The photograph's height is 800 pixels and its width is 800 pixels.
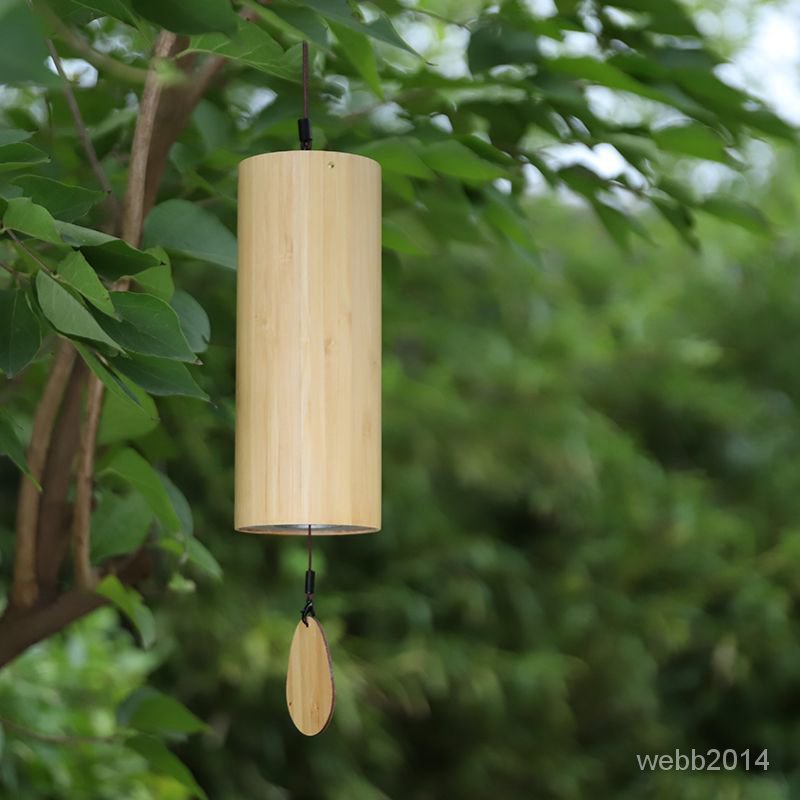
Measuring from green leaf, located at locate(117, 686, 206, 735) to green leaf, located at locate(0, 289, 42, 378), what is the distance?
0.40 m

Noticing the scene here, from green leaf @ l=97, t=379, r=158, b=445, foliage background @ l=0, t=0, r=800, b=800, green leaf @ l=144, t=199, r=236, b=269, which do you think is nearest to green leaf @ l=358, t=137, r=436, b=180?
green leaf @ l=144, t=199, r=236, b=269

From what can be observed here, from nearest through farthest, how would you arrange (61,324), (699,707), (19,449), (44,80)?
(44,80) → (61,324) → (19,449) → (699,707)

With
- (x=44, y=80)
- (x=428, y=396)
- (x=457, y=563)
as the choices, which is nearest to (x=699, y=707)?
(x=457, y=563)

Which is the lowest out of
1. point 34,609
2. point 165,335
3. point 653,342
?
point 653,342

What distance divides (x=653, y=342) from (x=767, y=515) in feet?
1.46

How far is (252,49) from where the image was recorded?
0.62 m

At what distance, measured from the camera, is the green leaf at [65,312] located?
529 millimetres

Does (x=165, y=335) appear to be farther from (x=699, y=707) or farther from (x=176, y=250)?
(x=699, y=707)

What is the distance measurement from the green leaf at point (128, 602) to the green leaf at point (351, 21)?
0.42 m

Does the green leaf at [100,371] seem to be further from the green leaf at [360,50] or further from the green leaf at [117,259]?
the green leaf at [360,50]

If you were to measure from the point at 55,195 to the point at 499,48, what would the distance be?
389 millimetres

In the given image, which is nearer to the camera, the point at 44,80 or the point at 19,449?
the point at 44,80

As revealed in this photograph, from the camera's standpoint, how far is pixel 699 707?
2543 mm

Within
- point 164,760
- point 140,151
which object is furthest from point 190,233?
point 164,760
